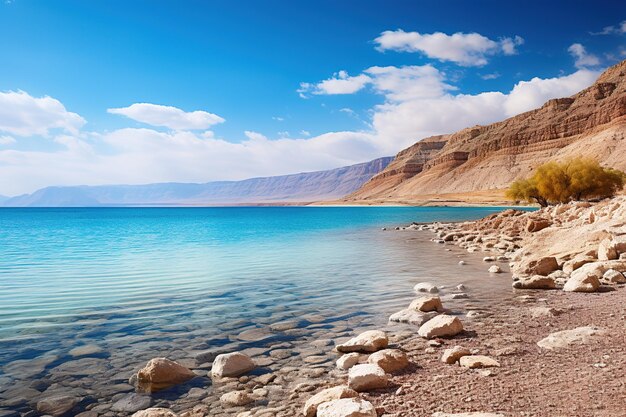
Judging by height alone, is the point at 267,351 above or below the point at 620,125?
below

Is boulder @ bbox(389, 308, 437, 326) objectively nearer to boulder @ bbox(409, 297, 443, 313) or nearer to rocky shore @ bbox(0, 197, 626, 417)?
rocky shore @ bbox(0, 197, 626, 417)

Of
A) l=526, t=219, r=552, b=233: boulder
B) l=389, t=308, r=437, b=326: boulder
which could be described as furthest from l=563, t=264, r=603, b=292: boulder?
l=526, t=219, r=552, b=233: boulder

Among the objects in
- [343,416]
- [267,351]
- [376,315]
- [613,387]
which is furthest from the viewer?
[376,315]

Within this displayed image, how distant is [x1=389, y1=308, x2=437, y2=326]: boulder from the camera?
9.24 metres

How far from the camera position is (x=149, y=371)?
6301 mm

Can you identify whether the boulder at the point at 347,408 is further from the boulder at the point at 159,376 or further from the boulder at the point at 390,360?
the boulder at the point at 159,376

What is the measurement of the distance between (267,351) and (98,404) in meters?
2.84

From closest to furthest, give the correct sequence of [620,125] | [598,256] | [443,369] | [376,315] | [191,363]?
[443,369], [191,363], [376,315], [598,256], [620,125]

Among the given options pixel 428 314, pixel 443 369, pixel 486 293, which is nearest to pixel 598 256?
pixel 486 293

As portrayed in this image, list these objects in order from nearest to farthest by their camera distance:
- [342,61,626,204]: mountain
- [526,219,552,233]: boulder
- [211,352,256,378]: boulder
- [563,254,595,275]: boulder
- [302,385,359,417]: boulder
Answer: [302,385,359,417]: boulder, [211,352,256,378]: boulder, [563,254,595,275]: boulder, [526,219,552,233]: boulder, [342,61,626,204]: mountain

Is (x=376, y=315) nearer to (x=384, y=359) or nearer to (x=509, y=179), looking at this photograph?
(x=384, y=359)

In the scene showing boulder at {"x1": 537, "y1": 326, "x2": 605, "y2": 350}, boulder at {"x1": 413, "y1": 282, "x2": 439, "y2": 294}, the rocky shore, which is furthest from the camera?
boulder at {"x1": 413, "y1": 282, "x2": 439, "y2": 294}

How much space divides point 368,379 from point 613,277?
31.8 ft

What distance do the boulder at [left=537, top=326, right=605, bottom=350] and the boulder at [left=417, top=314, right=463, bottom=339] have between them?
1.38 meters
